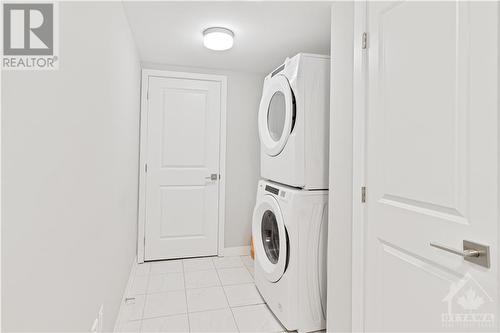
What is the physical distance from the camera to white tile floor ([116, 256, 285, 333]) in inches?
76.2

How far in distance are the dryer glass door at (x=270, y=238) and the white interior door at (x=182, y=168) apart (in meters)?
1.05

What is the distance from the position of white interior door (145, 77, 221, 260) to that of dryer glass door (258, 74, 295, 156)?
106 centimetres

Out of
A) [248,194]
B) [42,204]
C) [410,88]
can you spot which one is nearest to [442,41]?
[410,88]

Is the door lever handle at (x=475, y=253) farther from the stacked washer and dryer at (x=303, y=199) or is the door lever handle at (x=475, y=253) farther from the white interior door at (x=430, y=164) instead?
the stacked washer and dryer at (x=303, y=199)

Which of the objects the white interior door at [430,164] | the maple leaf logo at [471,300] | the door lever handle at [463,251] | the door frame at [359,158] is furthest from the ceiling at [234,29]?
the maple leaf logo at [471,300]

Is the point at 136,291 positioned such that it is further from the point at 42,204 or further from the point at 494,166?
the point at 494,166

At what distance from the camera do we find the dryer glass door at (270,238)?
75.3 inches

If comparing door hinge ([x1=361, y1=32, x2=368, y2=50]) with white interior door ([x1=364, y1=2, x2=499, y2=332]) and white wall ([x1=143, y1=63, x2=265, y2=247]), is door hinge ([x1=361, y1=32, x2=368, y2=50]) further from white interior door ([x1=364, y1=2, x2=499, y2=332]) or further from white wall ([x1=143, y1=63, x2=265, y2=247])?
white wall ([x1=143, y1=63, x2=265, y2=247])

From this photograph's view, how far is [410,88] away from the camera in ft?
3.85

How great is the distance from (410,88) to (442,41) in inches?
7.7

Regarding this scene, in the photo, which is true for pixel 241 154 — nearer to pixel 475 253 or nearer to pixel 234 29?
pixel 234 29

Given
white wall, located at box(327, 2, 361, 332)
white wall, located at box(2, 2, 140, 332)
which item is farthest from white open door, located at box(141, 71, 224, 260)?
white wall, located at box(327, 2, 361, 332)

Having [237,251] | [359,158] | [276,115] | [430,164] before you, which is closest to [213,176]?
[237,251]

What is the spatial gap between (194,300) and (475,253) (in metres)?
1.96
